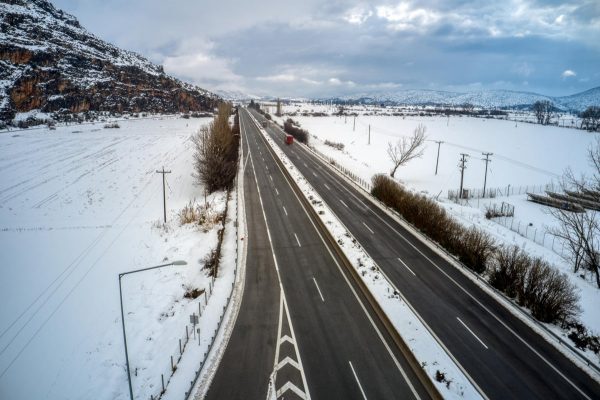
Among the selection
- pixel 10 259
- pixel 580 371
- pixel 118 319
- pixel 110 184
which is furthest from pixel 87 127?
pixel 580 371

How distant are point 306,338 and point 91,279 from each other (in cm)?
1931

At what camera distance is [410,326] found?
20594mm

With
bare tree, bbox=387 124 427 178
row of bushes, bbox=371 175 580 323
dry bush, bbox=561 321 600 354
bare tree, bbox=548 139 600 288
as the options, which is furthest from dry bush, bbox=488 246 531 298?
bare tree, bbox=387 124 427 178

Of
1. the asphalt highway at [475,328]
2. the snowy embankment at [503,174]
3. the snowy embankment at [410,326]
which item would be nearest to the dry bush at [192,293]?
the snowy embankment at [410,326]

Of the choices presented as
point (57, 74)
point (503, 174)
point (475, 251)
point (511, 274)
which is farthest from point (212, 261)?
point (57, 74)

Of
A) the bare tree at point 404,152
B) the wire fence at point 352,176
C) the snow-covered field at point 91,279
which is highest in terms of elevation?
the bare tree at point 404,152

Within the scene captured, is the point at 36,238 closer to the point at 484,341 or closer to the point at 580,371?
the point at 484,341

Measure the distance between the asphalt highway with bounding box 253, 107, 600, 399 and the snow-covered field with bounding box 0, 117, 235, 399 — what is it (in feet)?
45.1

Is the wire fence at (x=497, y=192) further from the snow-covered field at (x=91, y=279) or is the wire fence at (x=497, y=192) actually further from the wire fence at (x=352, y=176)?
the snow-covered field at (x=91, y=279)

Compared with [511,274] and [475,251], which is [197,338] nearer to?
[511,274]

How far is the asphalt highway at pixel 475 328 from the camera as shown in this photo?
16.6 m

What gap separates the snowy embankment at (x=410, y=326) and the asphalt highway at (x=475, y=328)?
2.02 ft

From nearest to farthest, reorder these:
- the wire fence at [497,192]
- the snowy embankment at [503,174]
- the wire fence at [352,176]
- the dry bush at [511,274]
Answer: the dry bush at [511,274] → the snowy embankment at [503,174] → the wire fence at [497,192] → the wire fence at [352,176]

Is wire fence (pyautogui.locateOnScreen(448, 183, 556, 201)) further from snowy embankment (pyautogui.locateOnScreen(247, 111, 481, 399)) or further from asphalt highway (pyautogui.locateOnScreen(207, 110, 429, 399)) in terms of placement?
asphalt highway (pyautogui.locateOnScreen(207, 110, 429, 399))
